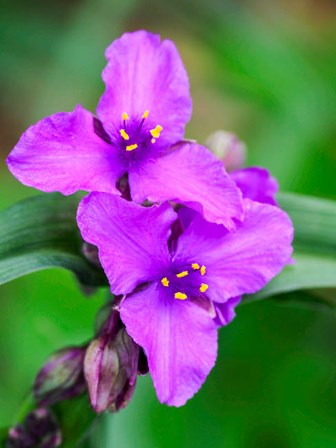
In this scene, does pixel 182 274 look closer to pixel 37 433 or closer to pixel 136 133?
pixel 136 133

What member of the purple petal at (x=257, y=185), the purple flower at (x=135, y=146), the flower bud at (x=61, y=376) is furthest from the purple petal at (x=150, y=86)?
the flower bud at (x=61, y=376)

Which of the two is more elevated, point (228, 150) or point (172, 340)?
point (228, 150)

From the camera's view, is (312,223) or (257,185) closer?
(257,185)

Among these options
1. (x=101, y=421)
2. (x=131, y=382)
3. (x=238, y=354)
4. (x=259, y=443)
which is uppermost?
(x=131, y=382)

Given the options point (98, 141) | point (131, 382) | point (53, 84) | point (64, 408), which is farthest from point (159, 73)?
point (53, 84)

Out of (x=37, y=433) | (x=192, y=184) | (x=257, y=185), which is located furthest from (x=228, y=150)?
(x=37, y=433)

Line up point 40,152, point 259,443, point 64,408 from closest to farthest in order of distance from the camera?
point 40,152
point 64,408
point 259,443

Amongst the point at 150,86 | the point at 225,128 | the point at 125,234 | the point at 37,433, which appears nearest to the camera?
the point at 125,234

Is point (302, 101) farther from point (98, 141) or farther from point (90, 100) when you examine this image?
point (98, 141)
